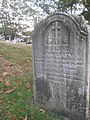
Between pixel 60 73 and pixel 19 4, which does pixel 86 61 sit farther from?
pixel 19 4

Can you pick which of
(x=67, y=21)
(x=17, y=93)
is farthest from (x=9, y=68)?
(x=67, y=21)

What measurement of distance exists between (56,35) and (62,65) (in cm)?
63

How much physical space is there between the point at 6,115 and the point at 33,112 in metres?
0.55

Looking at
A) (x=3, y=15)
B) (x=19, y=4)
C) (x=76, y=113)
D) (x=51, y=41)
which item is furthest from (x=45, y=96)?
(x=19, y=4)

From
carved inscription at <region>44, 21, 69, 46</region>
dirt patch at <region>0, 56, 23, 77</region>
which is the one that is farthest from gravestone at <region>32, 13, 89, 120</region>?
dirt patch at <region>0, 56, 23, 77</region>

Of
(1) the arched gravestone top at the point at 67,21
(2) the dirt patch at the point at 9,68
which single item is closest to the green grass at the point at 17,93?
(2) the dirt patch at the point at 9,68

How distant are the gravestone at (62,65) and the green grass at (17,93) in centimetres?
35

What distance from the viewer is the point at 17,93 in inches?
209

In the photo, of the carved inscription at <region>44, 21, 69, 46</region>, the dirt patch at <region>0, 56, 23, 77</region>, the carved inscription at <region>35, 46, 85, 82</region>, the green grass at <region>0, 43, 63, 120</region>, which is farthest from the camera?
the dirt patch at <region>0, 56, 23, 77</region>

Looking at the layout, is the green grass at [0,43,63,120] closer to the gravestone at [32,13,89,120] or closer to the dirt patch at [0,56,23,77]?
the dirt patch at [0,56,23,77]

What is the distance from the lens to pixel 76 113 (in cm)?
425

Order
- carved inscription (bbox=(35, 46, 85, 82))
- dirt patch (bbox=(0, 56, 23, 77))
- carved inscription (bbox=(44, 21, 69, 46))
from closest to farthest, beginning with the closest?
carved inscription (bbox=(35, 46, 85, 82)) < carved inscription (bbox=(44, 21, 69, 46)) < dirt patch (bbox=(0, 56, 23, 77))

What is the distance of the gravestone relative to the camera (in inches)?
158

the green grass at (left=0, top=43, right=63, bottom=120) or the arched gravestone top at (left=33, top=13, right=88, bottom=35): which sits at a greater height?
the arched gravestone top at (left=33, top=13, right=88, bottom=35)
